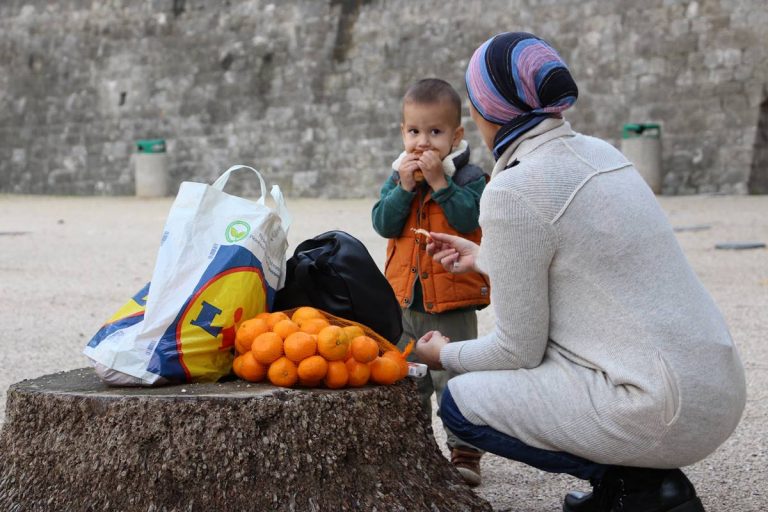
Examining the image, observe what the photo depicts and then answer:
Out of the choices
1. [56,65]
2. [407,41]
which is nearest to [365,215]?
[407,41]

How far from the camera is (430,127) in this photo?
338cm

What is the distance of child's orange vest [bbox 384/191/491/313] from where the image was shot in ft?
11.0

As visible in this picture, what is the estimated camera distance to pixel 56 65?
60.1 feet

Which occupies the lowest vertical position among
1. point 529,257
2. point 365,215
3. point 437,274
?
point 365,215

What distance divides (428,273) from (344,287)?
2.05 feet

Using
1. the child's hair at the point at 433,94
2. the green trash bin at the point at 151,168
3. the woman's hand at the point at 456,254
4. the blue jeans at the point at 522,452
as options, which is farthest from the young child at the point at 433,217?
the green trash bin at the point at 151,168

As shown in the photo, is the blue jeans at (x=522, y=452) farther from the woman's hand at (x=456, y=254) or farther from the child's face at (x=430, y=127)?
the child's face at (x=430, y=127)

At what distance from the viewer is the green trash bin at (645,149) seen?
42.7 feet

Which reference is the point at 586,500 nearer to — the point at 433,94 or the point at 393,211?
the point at 393,211

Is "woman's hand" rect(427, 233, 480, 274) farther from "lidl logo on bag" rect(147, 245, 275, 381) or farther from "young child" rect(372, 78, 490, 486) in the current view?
"lidl logo on bag" rect(147, 245, 275, 381)

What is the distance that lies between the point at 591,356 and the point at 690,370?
214mm

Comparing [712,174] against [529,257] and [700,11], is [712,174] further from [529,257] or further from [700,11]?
[529,257]

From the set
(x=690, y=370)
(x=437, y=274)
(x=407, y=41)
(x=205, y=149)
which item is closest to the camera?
(x=690, y=370)

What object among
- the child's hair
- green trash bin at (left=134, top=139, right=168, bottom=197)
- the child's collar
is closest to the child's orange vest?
the child's collar
